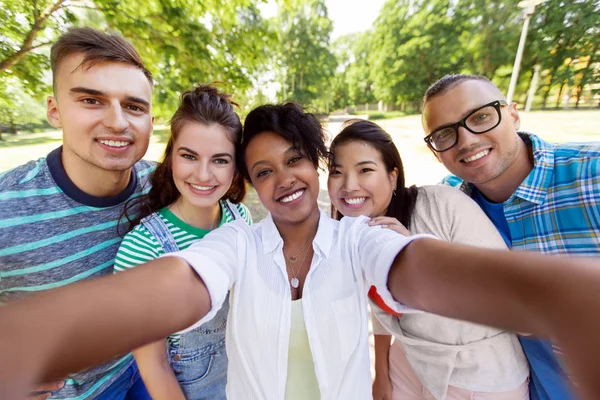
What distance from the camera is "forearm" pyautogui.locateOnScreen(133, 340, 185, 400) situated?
1331 millimetres

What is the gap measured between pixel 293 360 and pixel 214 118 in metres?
1.44

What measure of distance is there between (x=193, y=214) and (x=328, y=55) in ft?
102

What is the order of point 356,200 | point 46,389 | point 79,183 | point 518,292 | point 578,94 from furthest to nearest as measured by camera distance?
point 578,94
point 356,200
point 79,183
point 46,389
point 518,292

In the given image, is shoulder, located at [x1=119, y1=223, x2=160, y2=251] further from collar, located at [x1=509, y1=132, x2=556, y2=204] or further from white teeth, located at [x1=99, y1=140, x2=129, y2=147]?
collar, located at [x1=509, y1=132, x2=556, y2=204]

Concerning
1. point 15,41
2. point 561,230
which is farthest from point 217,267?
point 15,41

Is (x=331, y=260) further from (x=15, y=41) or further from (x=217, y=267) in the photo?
(x=15, y=41)

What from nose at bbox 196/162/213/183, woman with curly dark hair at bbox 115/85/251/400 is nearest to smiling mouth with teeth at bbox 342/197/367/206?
woman with curly dark hair at bbox 115/85/251/400

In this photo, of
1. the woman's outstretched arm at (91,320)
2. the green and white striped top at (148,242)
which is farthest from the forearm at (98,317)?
the green and white striped top at (148,242)

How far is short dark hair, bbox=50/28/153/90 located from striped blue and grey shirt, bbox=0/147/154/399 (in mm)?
602

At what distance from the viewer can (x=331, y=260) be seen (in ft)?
3.99

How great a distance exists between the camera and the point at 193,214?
1.59m

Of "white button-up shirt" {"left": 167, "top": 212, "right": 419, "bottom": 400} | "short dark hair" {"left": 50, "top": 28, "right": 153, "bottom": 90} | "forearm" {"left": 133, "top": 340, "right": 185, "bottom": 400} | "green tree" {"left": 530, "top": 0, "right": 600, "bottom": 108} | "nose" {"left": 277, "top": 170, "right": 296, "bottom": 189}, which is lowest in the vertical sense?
"forearm" {"left": 133, "top": 340, "right": 185, "bottom": 400}

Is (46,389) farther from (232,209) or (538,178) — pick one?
(538,178)

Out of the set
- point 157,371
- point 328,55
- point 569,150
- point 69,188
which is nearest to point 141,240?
point 69,188
